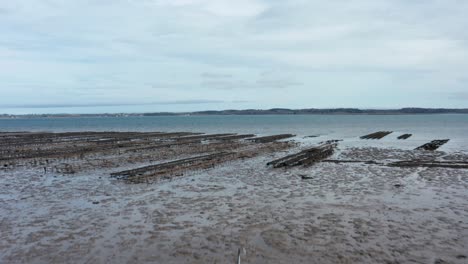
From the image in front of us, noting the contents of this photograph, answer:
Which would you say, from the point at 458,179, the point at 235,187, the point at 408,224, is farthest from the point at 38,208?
the point at 458,179

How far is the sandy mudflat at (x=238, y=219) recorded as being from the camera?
11.7 m

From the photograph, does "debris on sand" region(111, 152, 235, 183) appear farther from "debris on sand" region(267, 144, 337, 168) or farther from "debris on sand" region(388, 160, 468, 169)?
"debris on sand" region(388, 160, 468, 169)

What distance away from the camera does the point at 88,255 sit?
38.2 feet

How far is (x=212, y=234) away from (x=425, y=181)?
50.5 ft

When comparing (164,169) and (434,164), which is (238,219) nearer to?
(164,169)

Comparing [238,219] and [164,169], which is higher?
[164,169]

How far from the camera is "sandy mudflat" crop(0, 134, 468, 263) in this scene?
11.7 m

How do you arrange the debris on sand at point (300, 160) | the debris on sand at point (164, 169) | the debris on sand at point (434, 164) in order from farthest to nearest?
the debris on sand at point (300, 160) → the debris on sand at point (434, 164) → the debris on sand at point (164, 169)

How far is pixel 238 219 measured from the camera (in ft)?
49.9

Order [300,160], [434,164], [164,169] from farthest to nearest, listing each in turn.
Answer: [300,160]
[434,164]
[164,169]

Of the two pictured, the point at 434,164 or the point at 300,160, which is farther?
the point at 300,160

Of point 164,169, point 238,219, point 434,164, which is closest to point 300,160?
point 434,164

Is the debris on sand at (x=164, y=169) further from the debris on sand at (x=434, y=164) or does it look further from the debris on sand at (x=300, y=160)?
the debris on sand at (x=434, y=164)

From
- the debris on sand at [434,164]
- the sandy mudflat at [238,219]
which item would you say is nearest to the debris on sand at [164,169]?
the sandy mudflat at [238,219]
